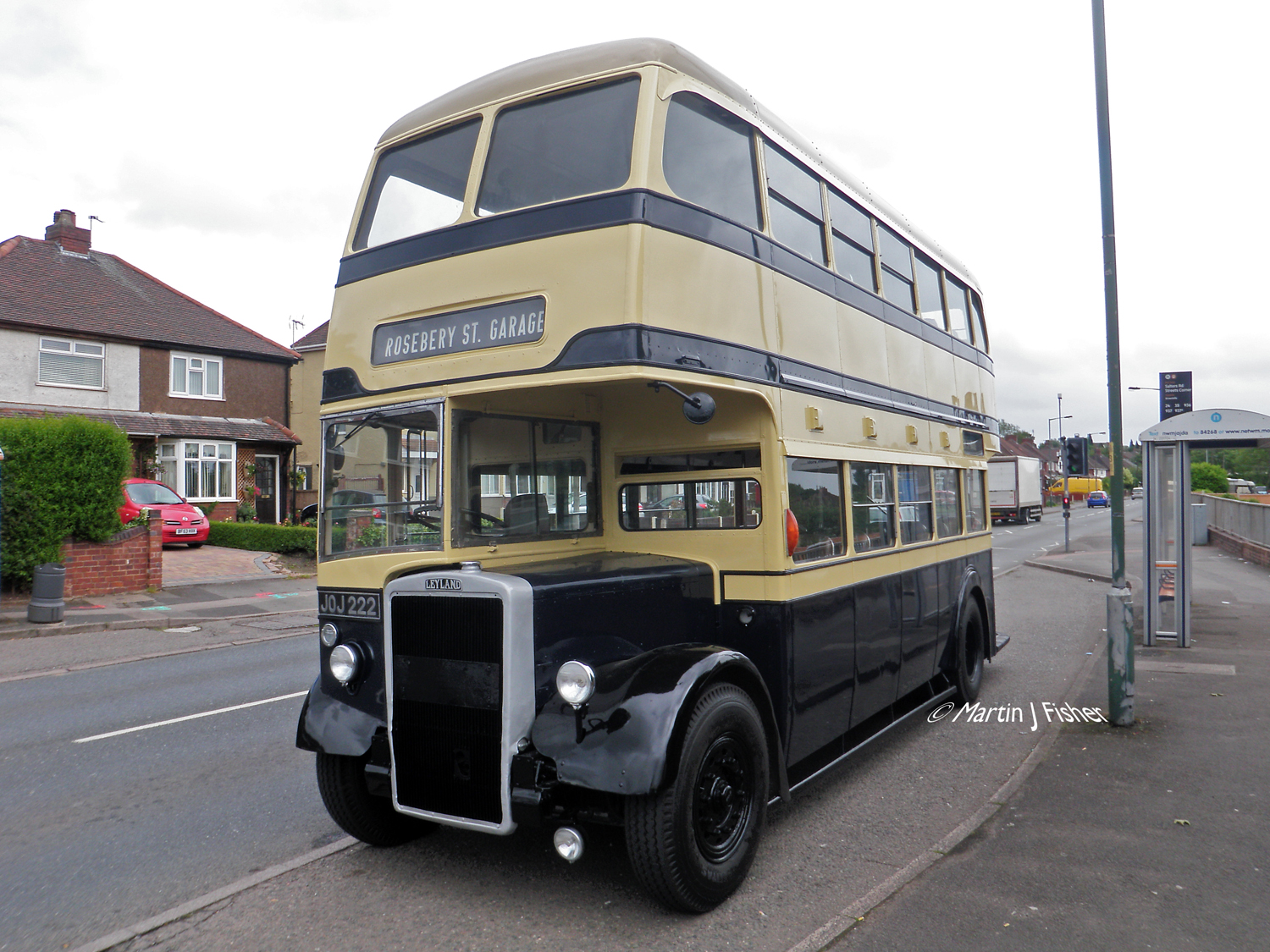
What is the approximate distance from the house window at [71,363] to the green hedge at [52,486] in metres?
13.0

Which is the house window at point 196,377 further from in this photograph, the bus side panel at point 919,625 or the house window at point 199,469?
the bus side panel at point 919,625

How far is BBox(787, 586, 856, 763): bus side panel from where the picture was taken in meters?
4.90

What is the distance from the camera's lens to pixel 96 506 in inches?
596

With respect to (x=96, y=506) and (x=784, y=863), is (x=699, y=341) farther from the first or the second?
(x=96, y=506)

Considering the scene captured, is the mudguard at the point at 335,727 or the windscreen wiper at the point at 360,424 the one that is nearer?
the mudguard at the point at 335,727

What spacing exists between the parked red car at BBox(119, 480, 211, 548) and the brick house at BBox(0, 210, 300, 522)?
10.6ft

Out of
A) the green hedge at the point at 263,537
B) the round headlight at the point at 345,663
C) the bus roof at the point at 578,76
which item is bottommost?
the green hedge at the point at 263,537

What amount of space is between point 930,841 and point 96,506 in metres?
15.0

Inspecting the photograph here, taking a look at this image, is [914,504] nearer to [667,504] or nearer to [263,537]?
[667,504]

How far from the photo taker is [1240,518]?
2356 cm

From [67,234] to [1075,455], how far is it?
3160cm

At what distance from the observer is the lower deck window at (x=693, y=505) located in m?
4.91

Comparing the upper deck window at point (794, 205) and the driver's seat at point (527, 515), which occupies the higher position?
the upper deck window at point (794, 205)

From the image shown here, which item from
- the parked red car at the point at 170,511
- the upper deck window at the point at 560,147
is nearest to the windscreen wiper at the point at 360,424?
the upper deck window at the point at 560,147
